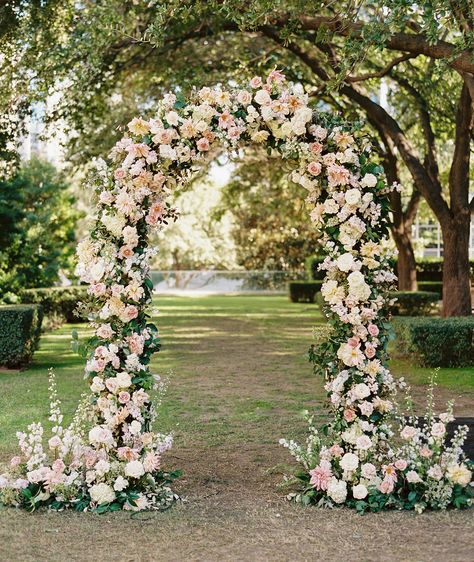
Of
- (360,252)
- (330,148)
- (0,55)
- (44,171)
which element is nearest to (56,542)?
(360,252)

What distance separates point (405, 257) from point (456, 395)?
10.4 metres

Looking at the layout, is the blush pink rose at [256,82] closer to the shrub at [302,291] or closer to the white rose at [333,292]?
the white rose at [333,292]

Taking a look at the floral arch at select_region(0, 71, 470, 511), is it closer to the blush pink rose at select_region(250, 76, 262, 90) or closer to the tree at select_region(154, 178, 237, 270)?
the blush pink rose at select_region(250, 76, 262, 90)

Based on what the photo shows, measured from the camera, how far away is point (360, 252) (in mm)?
6234

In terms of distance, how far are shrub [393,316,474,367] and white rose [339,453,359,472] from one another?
694 cm

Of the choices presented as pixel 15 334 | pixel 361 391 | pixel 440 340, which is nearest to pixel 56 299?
pixel 15 334

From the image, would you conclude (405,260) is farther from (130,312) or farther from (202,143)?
(130,312)

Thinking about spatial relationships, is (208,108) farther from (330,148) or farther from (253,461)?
(253,461)

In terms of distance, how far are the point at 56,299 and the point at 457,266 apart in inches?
430

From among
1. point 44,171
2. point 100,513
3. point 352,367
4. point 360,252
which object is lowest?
point 100,513

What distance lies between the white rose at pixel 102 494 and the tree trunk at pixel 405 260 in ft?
50.4

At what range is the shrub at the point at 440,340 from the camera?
12.7 meters

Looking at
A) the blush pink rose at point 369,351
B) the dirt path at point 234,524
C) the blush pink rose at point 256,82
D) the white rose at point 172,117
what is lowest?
the dirt path at point 234,524

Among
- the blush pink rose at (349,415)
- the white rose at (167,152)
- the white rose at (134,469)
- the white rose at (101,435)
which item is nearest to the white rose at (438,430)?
the blush pink rose at (349,415)
